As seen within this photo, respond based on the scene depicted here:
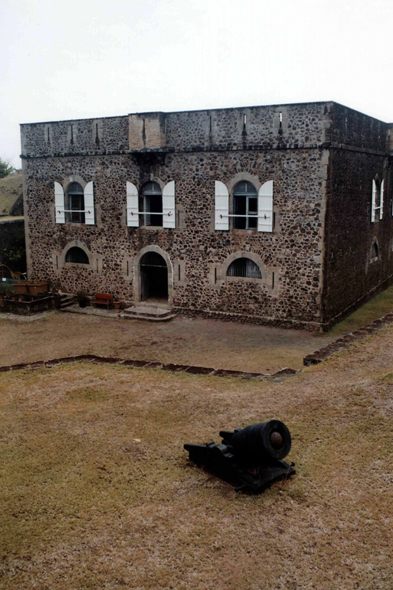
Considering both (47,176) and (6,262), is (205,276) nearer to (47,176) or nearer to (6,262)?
(47,176)

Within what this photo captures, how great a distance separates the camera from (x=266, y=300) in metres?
15.8

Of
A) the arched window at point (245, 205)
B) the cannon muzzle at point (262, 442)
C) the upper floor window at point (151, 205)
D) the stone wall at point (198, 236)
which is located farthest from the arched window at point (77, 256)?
the cannon muzzle at point (262, 442)

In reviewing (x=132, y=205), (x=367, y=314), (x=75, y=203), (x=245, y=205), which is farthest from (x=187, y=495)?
(x=75, y=203)

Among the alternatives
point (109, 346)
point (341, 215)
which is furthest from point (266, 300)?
point (109, 346)

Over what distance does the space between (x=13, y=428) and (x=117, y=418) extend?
149 cm

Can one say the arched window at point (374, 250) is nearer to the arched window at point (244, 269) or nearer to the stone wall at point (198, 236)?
the stone wall at point (198, 236)

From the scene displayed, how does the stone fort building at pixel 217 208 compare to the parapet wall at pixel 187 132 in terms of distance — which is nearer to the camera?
the parapet wall at pixel 187 132

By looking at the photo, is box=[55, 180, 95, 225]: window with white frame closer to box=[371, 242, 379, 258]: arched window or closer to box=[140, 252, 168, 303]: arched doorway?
box=[140, 252, 168, 303]: arched doorway

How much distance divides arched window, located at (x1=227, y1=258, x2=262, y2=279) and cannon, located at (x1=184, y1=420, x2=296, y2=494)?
1000 cm

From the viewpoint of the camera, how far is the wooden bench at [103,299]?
18188mm

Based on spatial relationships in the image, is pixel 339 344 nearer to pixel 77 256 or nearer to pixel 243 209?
pixel 243 209

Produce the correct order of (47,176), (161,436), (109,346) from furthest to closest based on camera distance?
(47,176)
(109,346)
(161,436)

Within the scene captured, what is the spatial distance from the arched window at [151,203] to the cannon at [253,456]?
11728mm


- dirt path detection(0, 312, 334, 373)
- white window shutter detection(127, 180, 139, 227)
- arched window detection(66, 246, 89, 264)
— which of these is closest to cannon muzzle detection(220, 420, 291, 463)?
dirt path detection(0, 312, 334, 373)
